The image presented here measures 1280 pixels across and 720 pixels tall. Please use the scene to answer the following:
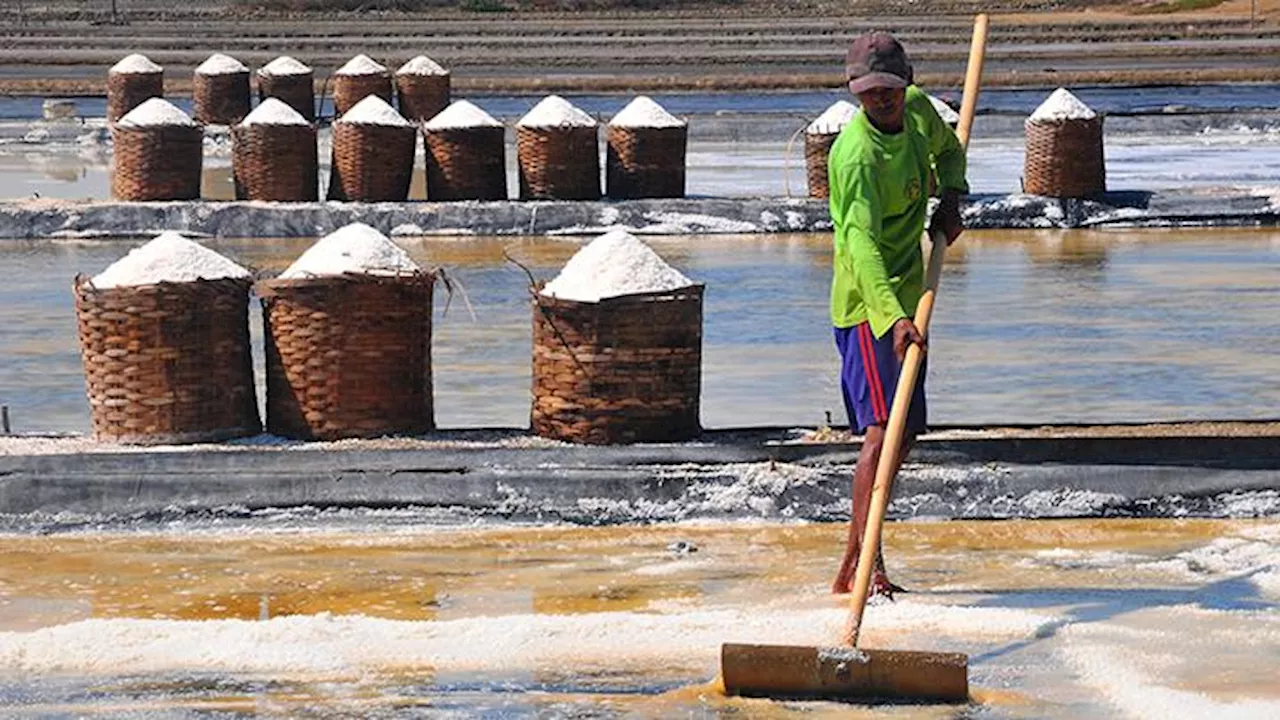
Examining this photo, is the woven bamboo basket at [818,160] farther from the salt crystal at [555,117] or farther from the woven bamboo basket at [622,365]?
the woven bamboo basket at [622,365]

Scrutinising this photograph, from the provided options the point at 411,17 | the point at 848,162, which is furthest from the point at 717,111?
the point at 411,17

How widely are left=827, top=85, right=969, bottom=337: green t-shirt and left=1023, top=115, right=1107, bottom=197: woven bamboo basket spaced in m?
11.9

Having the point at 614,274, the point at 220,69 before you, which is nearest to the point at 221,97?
the point at 220,69

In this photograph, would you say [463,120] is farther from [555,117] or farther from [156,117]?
[156,117]

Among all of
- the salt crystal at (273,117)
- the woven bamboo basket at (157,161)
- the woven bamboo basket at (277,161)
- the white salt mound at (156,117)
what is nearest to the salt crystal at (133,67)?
the white salt mound at (156,117)

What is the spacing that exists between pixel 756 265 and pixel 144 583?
9.47 metres

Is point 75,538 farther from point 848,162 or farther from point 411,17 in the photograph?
point 411,17

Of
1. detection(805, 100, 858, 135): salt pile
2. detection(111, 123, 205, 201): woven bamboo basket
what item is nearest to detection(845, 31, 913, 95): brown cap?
detection(805, 100, 858, 135): salt pile

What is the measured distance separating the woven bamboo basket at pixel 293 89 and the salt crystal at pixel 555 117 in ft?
25.8

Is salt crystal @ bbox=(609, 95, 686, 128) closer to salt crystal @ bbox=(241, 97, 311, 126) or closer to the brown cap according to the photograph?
salt crystal @ bbox=(241, 97, 311, 126)

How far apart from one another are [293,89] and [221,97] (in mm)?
1076

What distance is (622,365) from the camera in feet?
30.1

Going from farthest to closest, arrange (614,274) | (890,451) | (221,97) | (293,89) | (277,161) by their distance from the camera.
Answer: (221,97) < (293,89) < (277,161) < (614,274) < (890,451)

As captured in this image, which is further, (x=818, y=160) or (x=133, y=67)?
(x=133, y=67)
